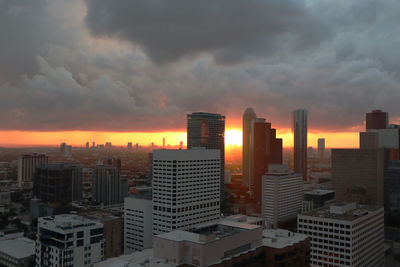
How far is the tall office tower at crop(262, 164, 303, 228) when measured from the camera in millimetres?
139000

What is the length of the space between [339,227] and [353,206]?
1629 centimetres

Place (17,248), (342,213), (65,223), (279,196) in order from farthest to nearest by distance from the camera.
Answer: (279,196) < (17,248) < (342,213) < (65,223)

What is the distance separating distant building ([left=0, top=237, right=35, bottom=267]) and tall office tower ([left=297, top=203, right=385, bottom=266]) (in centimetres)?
6176

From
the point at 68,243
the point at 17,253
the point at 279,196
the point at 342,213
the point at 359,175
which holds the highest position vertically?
the point at 359,175

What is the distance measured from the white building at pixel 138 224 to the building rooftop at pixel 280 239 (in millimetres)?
46246

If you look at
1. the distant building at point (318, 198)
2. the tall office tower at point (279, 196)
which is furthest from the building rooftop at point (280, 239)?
the distant building at point (318, 198)

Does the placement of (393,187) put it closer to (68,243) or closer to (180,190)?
(180,190)

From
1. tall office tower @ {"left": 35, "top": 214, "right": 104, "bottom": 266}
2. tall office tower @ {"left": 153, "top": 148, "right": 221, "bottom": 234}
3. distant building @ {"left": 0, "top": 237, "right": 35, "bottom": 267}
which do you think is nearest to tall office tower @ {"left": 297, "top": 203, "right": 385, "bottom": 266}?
tall office tower @ {"left": 153, "top": 148, "right": 221, "bottom": 234}

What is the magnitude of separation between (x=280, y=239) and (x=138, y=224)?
54716 millimetres

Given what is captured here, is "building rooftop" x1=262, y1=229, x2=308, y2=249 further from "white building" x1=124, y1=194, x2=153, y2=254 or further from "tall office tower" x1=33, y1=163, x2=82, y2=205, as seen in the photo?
"tall office tower" x1=33, y1=163, x2=82, y2=205

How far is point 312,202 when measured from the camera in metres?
146

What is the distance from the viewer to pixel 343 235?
71688mm

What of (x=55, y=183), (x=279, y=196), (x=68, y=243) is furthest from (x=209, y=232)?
(x=55, y=183)

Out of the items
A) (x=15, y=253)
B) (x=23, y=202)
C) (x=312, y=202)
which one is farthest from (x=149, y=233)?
(x=23, y=202)
